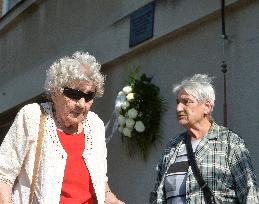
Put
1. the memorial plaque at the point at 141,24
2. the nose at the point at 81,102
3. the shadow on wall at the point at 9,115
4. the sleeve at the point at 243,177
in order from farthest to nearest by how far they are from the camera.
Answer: the shadow on wall at the point at 9,115, the memorial plaque at the point at 141,24, the sleeve at the point at 243,177, the nose at the point at 81,102

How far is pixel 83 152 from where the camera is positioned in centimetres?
379

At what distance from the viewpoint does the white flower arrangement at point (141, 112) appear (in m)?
6.45

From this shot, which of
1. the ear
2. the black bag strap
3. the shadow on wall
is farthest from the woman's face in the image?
the shadow on wall

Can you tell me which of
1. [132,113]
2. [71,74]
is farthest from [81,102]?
[132,113]

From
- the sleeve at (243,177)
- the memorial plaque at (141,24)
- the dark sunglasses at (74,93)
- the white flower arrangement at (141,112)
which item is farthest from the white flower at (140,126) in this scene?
the dark sunglasses at (74,93)

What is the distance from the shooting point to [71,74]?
149 inches

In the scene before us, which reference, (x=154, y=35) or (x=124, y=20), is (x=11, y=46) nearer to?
(x=124, y=20)

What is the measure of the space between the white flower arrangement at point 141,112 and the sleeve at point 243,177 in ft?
7.93

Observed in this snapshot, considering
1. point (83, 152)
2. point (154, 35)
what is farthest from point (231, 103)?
point (83, 152)

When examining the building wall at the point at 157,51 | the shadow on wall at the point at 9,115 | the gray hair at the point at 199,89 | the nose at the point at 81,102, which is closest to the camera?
the nose at the point at 81,102

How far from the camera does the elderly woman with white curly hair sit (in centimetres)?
363

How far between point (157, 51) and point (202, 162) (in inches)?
107

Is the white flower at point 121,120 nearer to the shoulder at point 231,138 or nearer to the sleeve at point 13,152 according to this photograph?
the shoulder at point 231,138

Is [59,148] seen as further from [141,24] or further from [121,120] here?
[141,24]
